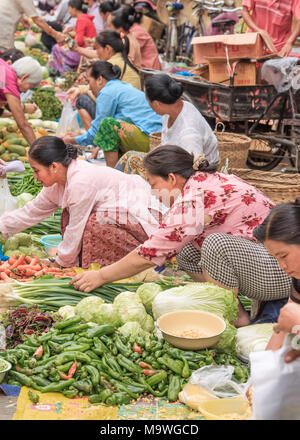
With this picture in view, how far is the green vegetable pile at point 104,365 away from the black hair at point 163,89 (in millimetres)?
2344

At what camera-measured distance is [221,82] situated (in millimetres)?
6574

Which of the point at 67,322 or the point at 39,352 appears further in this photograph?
the point at 67,322

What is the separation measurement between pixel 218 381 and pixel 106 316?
0.78 metres

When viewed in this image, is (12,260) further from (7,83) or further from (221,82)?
(221,82)

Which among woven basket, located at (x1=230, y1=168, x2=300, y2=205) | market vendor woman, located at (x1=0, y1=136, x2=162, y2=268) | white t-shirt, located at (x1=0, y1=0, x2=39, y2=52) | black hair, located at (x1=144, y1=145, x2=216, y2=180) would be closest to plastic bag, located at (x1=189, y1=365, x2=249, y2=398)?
black hair, located at (x1=144, y1=145, x2=216, y2=180)

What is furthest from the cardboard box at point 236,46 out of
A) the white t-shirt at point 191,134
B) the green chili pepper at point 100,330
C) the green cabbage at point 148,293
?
the green chili pepper at point 100,330

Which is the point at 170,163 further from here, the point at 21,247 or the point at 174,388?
the point at 21,247

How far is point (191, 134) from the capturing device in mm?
4797

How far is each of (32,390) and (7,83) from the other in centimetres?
416

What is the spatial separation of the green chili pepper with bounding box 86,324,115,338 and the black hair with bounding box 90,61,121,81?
4.26 m

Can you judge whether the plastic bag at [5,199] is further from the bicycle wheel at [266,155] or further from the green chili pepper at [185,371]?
the bicycle wheel at [266,155]

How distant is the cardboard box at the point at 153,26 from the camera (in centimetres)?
1228

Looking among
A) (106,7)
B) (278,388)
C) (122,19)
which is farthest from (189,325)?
(106,7)
